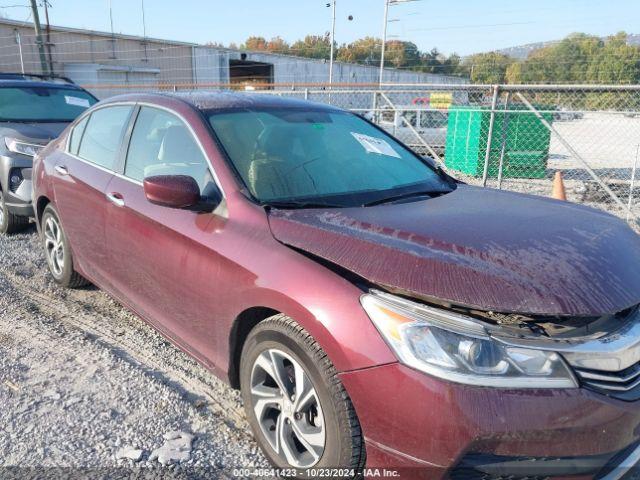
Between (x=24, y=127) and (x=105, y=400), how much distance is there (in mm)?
4348

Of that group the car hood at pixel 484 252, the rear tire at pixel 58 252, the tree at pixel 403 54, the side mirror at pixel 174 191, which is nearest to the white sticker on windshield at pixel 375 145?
the car hood at pixel 484 252

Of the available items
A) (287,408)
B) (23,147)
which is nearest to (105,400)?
(287,408)

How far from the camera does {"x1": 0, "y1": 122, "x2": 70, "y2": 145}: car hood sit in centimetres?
573

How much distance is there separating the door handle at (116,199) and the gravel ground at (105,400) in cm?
96

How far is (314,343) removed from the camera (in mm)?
2066

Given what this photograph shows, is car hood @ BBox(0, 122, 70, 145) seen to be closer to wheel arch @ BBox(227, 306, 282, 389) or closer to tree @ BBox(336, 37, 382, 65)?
wheel arch @ BBox(227, 306, 282, 389)

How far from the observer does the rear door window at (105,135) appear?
3615mm

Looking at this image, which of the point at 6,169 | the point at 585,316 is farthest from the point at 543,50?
the point at 585,316

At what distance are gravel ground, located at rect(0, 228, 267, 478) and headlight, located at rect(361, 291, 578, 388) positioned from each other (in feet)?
3.57

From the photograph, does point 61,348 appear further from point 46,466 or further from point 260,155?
point 260,155

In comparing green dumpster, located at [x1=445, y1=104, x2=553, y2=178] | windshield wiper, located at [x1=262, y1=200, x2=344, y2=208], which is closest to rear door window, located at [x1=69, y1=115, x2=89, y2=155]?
windshield wiper, located at [x1=262, y1=200, x2=344, y2=208]

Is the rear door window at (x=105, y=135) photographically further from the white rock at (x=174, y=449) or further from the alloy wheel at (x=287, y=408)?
the alloy wheel at (x=287, y=408)

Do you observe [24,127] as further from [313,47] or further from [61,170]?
[313,47]

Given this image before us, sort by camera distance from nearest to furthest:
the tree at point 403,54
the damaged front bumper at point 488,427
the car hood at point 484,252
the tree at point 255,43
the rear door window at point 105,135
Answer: the damaged front bumper at point 488,427 → the car hood at point 484,252 → the rear door window at point 105,135 → the tree at point 403,54 → the tree at point 255,43
